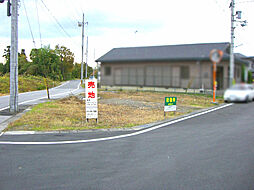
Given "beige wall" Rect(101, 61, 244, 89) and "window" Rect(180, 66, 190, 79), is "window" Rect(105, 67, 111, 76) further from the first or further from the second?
"window" Rect(180, 66, 190, 79)

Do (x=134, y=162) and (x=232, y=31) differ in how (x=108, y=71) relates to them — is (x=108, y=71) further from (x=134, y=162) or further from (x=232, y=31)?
(x=134, y=162)

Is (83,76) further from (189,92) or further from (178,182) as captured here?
(178,182)

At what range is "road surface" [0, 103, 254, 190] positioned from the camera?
656 cm

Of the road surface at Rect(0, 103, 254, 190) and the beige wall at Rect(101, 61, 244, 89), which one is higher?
the beige wall at Rect(101, 61, 244, 89)

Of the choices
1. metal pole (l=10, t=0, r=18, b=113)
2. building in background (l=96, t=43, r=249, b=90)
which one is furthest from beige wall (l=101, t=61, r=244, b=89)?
metal pole (l=10, t=0, r=18, b=113)

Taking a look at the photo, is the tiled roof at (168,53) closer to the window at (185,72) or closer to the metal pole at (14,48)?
the window at (185,72)

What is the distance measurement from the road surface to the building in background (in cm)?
391

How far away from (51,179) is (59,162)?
128 centimetres

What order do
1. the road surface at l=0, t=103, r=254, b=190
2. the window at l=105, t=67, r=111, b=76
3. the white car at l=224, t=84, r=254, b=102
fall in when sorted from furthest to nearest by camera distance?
1. the road surface at l=0, t=103, r=254, b=190
2. the window at l=105, t=67, r=111, b=76
3. the white car at l=224, t=84, r=254, b=102

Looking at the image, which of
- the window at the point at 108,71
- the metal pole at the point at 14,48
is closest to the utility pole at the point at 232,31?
the window at the point at 108,71

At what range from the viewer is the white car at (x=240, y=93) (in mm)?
1026

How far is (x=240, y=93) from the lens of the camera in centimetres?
105

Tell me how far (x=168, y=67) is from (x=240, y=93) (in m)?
0.38

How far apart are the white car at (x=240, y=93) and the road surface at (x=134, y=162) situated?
4111mm
